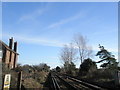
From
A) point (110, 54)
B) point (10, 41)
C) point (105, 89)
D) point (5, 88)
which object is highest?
point (10, 41)

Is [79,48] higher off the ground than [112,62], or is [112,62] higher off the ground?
[79,48]

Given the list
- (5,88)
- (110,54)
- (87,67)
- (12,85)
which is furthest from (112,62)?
(5,88)

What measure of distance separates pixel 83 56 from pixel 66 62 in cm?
Answer: 1516

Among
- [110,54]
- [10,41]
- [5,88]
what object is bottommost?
[5,88]

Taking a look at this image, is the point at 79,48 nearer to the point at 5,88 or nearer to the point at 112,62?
the point at 112,62

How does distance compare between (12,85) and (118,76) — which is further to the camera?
(118,76)

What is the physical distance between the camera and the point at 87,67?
35656mm

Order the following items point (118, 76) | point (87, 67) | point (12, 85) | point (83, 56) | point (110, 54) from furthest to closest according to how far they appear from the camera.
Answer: point (83, 56), point (110, 54), point (87, 67), point (118, 76), point (12, 85)

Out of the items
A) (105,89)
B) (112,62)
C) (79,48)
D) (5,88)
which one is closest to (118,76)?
(105,89)

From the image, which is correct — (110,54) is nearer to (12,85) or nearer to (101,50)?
(101,50)

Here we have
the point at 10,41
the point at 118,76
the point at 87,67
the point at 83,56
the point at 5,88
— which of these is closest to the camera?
the point at 5,88

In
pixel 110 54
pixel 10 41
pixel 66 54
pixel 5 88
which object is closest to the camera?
pixel 5 88

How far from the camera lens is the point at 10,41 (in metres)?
52.3

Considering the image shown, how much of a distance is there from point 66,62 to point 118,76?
147 feet
